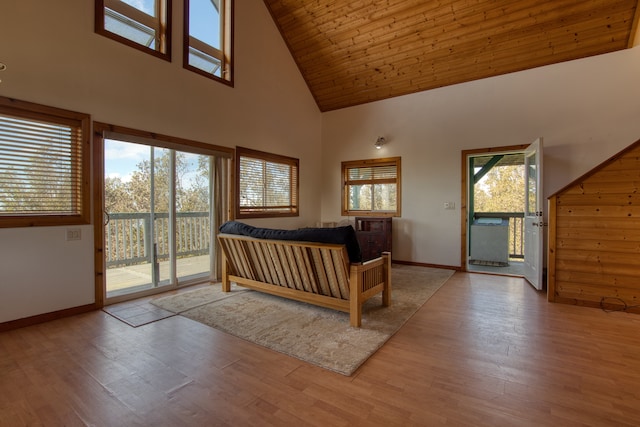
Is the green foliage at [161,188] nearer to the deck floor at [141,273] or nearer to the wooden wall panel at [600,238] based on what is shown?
the deck floor at [141,273]

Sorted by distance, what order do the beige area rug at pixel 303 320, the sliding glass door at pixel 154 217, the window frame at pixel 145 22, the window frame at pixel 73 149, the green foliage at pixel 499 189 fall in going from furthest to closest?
1. the green foliage at pixel 499 189
2. the sliding glass door at pixel 154 217
3. the window frame at pixel 145 22
4. the window frame at pixel 73 149
5. the beige area rug at pixel 303 320

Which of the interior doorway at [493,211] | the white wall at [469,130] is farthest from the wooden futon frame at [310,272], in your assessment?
the interior doorway at [493,211]

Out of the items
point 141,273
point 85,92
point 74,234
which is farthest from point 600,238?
point 85,92

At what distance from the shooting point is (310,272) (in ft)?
10.0

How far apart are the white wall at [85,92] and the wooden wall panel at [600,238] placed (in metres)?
4.61

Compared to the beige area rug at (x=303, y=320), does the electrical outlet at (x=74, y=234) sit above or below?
above

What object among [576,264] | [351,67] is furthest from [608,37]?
[351,67]

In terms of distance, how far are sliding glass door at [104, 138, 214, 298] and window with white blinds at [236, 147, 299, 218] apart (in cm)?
62

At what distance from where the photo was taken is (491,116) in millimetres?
5121

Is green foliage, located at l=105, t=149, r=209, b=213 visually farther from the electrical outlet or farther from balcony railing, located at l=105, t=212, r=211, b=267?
the electrical outlet

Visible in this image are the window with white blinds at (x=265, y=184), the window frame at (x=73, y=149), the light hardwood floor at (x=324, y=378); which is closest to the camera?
the light hardwood floor at (x=324, y=378)

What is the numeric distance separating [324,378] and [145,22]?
4.54 m

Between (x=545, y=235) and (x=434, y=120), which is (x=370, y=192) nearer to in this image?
(x=434, y=120)

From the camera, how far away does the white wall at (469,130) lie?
4.36 meters
